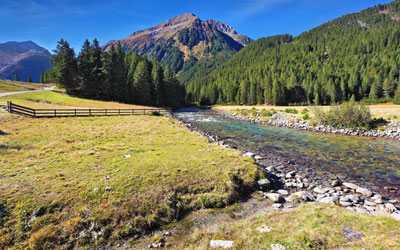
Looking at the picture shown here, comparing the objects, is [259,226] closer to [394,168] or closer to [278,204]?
[278,204]

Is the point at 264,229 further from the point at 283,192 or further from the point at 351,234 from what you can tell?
the point at 283,192

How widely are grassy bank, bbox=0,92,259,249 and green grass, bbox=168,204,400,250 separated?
198cm

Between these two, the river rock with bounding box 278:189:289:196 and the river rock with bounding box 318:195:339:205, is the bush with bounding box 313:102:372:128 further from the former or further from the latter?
the river rock with bounding box 278:189:289:196

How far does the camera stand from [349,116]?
29.8 m

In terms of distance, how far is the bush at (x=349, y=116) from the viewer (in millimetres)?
28780

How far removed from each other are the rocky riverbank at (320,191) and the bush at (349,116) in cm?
2312

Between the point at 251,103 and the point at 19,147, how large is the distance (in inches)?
3958

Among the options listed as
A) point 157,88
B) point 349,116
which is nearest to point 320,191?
point 349,116

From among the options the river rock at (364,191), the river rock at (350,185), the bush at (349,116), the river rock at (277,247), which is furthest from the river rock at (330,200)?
the bush at (349,116)

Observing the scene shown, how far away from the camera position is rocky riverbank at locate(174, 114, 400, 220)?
878cm

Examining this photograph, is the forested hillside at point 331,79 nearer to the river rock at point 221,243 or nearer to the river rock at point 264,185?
the river rock at point 264,185

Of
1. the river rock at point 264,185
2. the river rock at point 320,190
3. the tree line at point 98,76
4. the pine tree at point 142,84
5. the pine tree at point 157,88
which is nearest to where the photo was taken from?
the river rock at point 320,190

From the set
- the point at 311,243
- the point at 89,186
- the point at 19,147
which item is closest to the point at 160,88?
the point at 19,147

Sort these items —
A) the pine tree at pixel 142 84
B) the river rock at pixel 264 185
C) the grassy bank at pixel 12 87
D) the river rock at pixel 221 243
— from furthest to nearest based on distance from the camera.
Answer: the pine tree at pixel 142 84 < the grassy bank at pixel 12 87 < the river rock at pixel 264 185 < the river rock at pixel 221 243
